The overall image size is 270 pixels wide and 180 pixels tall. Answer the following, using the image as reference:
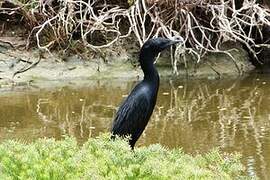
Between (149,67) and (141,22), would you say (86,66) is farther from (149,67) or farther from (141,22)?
(149,67)

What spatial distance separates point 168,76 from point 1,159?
7433 mm

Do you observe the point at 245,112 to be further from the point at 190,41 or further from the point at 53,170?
the point at 53,170

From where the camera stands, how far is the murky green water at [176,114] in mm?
7574

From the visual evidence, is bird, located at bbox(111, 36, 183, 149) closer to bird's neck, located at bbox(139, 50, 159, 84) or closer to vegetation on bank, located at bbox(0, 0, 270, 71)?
bird's neck, located at bbox(139, 50, 159, 84)

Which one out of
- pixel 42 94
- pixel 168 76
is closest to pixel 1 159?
pixel 42 94

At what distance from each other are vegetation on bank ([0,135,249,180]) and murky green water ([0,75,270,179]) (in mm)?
2175

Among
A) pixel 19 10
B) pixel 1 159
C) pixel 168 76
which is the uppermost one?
pixel 1 159

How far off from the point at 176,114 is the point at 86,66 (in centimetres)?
302

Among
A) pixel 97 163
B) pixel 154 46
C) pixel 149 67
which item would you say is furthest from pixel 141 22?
pixel 97 163

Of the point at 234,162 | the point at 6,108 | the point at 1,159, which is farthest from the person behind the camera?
the point at 6,108

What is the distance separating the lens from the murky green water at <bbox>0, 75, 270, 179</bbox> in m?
7.57

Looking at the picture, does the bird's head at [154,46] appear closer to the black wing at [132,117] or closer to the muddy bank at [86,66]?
the black wing at [132,117]

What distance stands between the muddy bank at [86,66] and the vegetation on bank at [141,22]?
0.53 ft

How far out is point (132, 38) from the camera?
1221 centimetres
